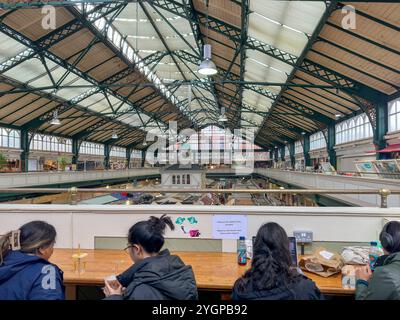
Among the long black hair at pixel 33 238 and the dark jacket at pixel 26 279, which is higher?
the long black hair at pixel 33 238

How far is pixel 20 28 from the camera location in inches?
462

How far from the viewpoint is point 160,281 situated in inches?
65.9

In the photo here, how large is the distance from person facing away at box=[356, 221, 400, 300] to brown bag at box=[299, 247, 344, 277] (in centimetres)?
47

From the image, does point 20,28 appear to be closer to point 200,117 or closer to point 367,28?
point 367,28

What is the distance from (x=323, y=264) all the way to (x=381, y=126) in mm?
14765

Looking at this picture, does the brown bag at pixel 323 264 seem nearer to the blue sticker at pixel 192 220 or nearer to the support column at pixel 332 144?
the blue sticker at pixel 192 220

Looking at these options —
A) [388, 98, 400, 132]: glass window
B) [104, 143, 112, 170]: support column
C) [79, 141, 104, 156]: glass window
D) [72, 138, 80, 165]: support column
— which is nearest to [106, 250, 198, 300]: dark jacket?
[388, 98, 400, 132]: glass window

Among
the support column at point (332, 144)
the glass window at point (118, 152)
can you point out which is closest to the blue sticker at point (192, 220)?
the support column at point (332, 144)

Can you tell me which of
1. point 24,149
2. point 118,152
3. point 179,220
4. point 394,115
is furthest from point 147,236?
point 118,152

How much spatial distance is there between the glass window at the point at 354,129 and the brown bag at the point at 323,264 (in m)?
16.7

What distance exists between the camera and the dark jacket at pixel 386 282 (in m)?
1.70

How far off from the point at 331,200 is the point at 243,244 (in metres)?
10.2

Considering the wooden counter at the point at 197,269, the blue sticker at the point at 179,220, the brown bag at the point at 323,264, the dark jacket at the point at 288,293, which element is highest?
the blue sticker at the point at 179,220
